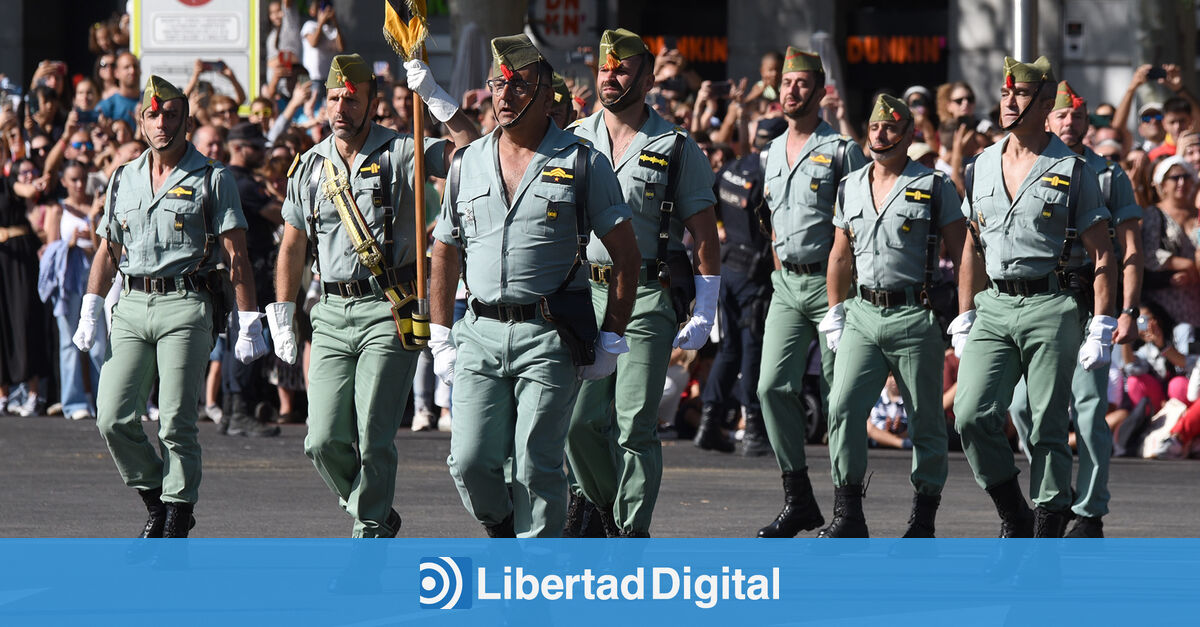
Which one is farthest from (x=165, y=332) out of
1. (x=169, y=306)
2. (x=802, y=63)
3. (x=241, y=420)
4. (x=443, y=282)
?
(x=241, y=420)

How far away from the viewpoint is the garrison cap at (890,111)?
32.4 ft

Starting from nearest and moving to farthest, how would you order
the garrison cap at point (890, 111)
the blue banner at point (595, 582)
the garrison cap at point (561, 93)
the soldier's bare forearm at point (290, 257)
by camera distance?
the blue banner at point (595, 582)
the soldier's bare forearm at point (290, 257)
the garrison cap at point (890, 111)
the garrison cap at point (561, 93)

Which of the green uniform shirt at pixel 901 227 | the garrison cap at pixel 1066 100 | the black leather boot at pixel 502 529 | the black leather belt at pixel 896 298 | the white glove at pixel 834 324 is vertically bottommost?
the black leather boot at pixel 502 529

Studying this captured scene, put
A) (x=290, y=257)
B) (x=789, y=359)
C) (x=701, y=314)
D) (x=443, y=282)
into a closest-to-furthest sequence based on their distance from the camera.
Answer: (x=443, y=282) → (x=290, y=257) → (x=701, y=314) → (x=789, y=359)

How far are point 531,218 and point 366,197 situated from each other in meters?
1.28

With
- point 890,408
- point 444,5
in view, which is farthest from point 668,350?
point 444,5

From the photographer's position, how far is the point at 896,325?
9.75 metres

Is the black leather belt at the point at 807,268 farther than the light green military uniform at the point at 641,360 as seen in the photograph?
Yes

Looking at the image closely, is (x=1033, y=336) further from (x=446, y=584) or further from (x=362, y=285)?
(x=446, y=584)

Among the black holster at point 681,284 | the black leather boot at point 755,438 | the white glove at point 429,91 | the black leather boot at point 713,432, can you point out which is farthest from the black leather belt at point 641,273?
the black leather boot at point 713,432

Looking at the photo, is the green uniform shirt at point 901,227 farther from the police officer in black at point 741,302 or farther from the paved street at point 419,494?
the police officer in black at point 741,302

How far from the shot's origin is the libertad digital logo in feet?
25.0

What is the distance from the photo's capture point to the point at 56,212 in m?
16.4

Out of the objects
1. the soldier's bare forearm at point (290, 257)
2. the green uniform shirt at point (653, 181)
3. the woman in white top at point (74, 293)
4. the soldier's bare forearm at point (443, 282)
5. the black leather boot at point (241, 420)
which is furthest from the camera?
the woman in white top at point (74, 293)
